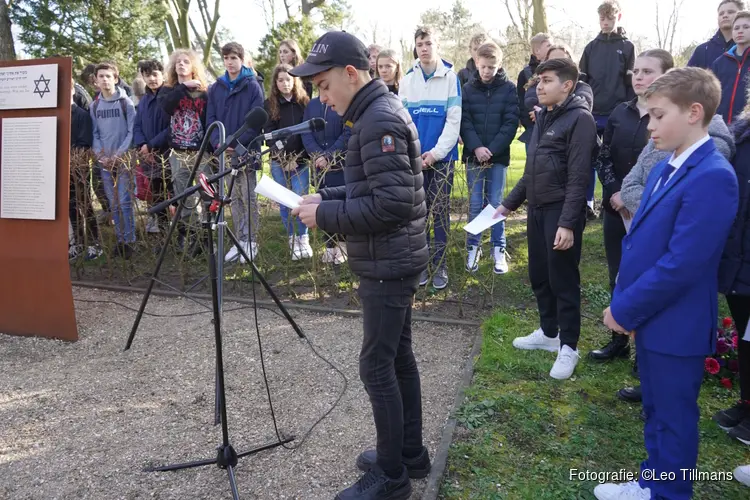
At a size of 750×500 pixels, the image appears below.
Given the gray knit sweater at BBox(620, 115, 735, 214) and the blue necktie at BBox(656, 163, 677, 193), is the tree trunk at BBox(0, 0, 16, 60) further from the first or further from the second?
the blue necktie at BBox(656, 163, 677, 193)

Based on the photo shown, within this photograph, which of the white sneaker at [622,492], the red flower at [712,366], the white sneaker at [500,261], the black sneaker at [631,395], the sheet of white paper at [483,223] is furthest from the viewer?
the white sneaker at [500,261]

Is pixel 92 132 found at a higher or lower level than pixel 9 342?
higher

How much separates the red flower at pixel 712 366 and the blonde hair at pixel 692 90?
2142mm

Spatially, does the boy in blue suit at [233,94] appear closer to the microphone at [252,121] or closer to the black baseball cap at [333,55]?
the microphone at [252,121]

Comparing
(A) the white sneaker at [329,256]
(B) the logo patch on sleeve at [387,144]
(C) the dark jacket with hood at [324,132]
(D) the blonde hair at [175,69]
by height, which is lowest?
(A) the white sneaker at [329,256]

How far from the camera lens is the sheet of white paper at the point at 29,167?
4777 mm

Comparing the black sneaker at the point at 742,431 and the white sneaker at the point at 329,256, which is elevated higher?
the white sneaker at the point at 329,256

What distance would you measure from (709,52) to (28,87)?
6.48 m

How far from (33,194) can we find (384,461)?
13.0ft

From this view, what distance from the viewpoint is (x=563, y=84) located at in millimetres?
3633

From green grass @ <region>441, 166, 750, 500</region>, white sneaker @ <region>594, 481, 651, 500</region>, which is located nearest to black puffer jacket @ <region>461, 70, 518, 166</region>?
green grass @ <region>441, 166, 750, 500</region>

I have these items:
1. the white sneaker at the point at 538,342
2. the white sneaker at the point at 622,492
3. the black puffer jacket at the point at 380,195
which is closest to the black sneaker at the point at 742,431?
the white sneaker at the point at 622,492

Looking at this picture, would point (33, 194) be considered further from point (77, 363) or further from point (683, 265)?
point (683, 265)

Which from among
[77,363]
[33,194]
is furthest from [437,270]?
[33,194]
